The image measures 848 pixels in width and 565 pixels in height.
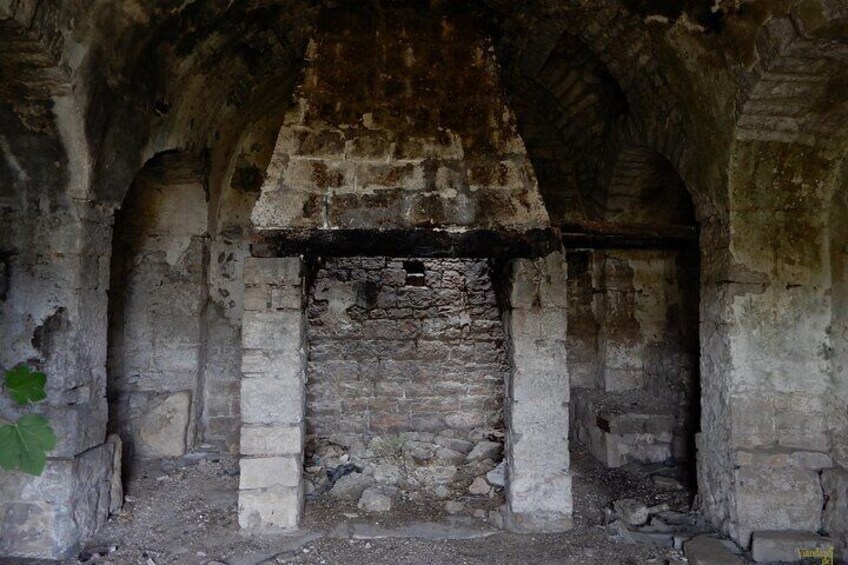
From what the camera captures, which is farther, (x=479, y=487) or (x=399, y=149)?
(x=479, y=487)

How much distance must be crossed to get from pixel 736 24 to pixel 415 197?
2.14 meters

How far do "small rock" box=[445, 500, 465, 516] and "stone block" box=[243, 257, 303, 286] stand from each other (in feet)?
6.79

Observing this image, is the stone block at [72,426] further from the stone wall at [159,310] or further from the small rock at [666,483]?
the small rock at [666,483]

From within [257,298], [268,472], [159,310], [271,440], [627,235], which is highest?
[627,235]

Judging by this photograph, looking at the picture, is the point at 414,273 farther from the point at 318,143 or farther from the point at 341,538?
the point at 341,538

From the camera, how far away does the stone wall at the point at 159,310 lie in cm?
517

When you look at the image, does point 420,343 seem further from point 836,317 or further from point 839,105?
point 839,105

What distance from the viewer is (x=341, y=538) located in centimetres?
382

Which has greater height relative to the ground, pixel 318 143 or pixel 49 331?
pixel 318 143

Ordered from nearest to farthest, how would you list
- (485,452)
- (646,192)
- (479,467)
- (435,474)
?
(435,474)
(479,467)
(485,452)
(646,192)

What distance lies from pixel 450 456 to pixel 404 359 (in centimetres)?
105

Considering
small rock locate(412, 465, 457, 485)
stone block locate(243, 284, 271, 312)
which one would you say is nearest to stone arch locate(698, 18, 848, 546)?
small rock locate(412, 465, 457, 485)

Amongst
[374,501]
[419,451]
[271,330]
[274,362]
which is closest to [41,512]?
[274,362]

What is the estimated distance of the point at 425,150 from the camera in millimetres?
3795
